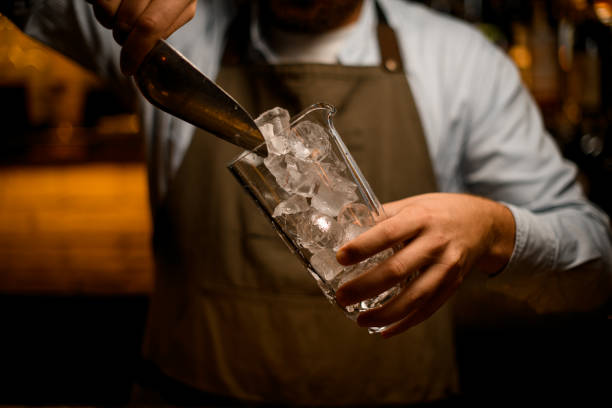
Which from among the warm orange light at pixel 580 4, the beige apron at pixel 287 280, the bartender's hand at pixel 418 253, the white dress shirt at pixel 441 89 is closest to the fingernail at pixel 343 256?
the bartender's hand at pixel 418 253

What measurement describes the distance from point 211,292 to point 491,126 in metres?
0.85

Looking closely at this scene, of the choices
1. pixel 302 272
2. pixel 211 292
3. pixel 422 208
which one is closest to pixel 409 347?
pixel 302 272

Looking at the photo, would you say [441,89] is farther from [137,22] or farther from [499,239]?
[137,22]

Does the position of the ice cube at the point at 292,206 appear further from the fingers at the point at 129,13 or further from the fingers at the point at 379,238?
the fingers at the point at 129,13

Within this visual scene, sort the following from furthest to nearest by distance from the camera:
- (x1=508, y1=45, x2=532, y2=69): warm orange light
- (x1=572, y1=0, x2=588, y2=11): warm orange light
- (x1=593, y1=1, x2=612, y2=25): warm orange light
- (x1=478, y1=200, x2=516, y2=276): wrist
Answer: (x1=508, y1=45, x2=532, y2=69): warm orange light < (x1=572, y1=0, x2=588, y2=11): warm orange light < (x1=593, y1=1, x2=612, y2=25): warm orange light < (x1=478, y1=200, x2=516, y2=276): wrist

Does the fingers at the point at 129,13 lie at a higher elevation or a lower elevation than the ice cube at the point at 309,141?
higher

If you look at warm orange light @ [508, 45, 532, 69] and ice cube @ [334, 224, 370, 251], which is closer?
ice cube @ [334, 224, 370, 251]

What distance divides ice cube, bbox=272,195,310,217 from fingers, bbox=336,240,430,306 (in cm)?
12

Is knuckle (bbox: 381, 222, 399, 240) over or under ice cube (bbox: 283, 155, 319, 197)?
under

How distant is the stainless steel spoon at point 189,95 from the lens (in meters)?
0.63

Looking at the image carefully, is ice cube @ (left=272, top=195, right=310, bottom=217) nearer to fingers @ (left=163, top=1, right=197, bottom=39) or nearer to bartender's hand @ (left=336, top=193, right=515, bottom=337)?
bartender's hand @ (left=336, top=193, right=515, bottom=337)

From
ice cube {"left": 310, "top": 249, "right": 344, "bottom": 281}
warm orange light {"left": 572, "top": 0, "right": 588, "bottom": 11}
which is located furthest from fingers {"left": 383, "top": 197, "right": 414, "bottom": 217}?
warm orange light {"left": 572, "top": 0, "right": 588, "bottom": 11}

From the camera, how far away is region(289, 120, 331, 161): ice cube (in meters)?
0.66

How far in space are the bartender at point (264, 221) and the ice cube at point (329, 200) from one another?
0.51m
